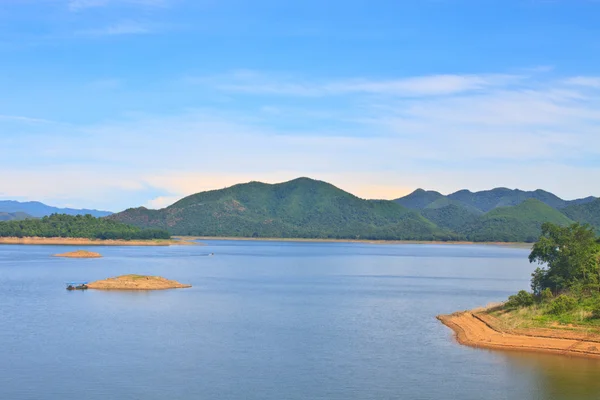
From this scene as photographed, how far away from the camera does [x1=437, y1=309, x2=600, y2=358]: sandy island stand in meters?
50.7

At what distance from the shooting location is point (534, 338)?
53625 mm

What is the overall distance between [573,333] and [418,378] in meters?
16.0

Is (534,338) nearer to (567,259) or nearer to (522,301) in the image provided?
(522,301)

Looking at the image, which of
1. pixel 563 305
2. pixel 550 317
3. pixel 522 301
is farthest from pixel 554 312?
pixel 522 301

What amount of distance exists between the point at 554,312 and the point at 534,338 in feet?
15.1

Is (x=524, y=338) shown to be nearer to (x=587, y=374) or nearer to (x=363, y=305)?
(x=587, y=374)

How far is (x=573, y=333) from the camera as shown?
52875 mm

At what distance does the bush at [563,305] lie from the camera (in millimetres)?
56625

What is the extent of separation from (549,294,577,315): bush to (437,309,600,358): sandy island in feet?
9.32

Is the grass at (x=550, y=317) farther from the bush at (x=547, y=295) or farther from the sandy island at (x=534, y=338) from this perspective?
the sandy island at (x=534, y=338)

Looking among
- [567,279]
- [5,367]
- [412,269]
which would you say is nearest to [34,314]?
[5,367]

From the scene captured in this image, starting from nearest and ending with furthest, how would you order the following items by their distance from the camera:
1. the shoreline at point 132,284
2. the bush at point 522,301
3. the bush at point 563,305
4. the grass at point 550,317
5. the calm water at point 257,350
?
the calm water at point 257,350
the grass at point 550,317
the bush at point 563,305
the bush at point 522,301
the shoreline at point 132,284

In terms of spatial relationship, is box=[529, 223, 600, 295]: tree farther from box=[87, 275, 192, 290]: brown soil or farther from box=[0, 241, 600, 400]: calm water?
box=[87, 275, 192, 290]: brown soil

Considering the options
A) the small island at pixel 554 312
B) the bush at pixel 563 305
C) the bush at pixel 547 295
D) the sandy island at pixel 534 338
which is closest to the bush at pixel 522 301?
the small island at pixel 554 312
